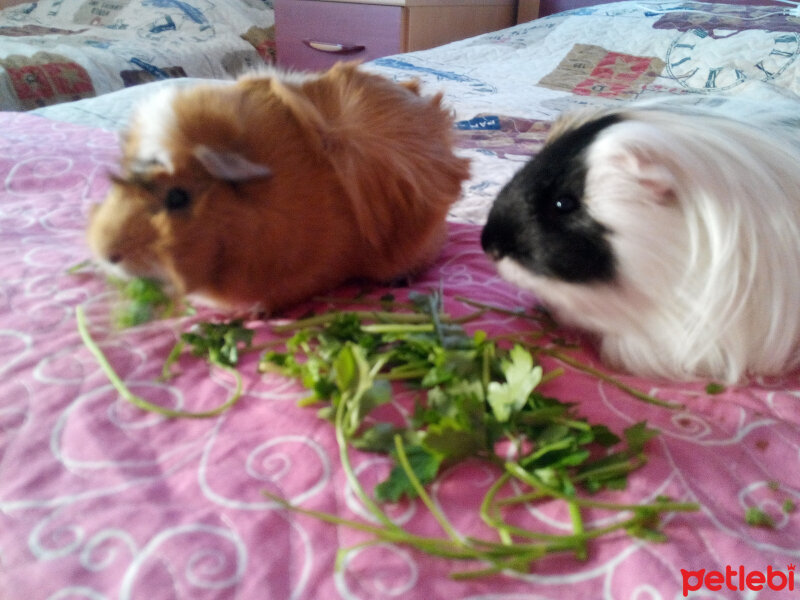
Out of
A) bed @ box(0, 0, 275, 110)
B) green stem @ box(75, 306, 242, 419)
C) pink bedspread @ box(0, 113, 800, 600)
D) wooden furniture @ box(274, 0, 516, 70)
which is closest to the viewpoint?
pink bedspread @ box(0, 113, 800, 600)

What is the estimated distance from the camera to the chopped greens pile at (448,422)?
479 millimetres

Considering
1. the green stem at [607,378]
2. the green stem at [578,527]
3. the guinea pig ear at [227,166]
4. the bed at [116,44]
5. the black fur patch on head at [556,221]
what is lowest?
the bed at [116,44]

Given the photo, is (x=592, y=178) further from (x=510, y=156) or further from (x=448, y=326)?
(x=510, y=156)

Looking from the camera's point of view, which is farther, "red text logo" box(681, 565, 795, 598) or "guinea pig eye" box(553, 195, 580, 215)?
"guinea pig eye" box(553, 195, 580, 215)

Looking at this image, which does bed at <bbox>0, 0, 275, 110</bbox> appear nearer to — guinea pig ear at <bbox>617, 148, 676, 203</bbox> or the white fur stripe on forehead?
the white fur stripe on forehead

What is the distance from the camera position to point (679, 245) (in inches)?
26.4

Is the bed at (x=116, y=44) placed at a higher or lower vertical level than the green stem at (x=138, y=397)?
lower

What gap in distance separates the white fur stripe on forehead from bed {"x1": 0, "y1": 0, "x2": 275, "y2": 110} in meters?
1.69

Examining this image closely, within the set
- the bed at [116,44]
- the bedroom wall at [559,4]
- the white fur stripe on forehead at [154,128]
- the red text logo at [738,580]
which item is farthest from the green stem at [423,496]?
the bedroom wall at [559,4]

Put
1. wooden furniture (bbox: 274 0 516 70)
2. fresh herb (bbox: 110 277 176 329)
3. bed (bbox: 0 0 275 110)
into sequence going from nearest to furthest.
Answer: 1. fresh herb (bbox: 110 277 176 329)
2. bed (bbox: 0 0 275 110)
3. wooden furniture (bbox: 274 0 516 70)

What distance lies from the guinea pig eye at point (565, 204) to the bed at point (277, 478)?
169 mm

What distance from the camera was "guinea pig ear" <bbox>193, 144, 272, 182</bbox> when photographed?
0.67m

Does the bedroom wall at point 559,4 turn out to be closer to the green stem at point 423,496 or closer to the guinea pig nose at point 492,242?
the guinea pig nose at point 492,242

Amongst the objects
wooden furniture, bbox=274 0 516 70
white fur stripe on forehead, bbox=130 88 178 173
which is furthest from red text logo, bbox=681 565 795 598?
wooden furniture, bbox=274 0 516 70
